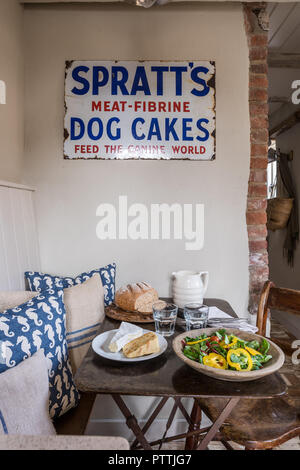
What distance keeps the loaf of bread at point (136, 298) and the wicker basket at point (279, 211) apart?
10.0ft

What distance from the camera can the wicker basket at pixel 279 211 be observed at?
13.5 ft

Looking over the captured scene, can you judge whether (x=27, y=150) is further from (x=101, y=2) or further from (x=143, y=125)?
(x=101, y=2)

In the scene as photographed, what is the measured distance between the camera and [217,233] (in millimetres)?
2096

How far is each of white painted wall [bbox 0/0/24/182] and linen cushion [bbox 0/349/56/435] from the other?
1.17 m

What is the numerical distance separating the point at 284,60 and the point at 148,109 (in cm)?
167

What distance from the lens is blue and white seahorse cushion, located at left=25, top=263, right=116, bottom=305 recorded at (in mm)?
1836

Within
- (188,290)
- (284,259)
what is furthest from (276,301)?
(284,259)

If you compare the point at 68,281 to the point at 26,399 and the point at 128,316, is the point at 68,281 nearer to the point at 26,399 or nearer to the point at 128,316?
the point at 128,316

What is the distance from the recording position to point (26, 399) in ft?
3.38

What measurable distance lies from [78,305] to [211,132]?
1.36 metres

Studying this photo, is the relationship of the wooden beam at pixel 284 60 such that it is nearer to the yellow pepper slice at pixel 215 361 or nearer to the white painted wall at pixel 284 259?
the white painted wall at pixel 284 259

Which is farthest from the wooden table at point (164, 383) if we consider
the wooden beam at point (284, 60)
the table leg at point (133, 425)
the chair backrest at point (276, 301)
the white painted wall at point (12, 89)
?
the wooden beam at point (284, 60)
